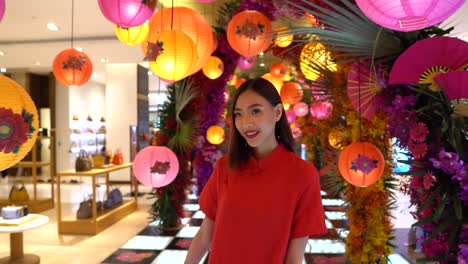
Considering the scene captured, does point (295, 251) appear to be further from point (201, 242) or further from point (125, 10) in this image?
point (125, 10)

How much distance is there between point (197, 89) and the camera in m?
5.61

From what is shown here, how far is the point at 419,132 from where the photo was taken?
5.53ft

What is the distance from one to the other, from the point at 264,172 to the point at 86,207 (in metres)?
4.82

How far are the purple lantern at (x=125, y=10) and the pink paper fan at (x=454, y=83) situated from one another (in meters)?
1.92

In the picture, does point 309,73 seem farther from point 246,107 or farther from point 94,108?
point 94,108

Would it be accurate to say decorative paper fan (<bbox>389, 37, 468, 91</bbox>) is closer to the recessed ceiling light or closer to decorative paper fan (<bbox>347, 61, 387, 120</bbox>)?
decorative paper fan (<bbox>347, 61, 387, 120</bbox>)

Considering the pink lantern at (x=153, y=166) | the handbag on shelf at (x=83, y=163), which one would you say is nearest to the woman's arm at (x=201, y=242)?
the pink lantern at (x=153, y=166)

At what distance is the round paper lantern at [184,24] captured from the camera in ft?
9.32

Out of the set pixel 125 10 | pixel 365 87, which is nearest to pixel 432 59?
pixel 365 87

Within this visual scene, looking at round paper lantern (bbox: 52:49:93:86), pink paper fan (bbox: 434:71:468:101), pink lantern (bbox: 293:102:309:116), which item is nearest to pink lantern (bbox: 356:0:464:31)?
pink paper fan (bbox: 434:71:468:101)

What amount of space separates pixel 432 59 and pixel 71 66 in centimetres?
350

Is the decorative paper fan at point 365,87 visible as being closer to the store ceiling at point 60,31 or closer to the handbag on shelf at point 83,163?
the store ceiling at point 60,31

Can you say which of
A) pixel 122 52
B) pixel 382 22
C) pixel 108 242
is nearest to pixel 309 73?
pixel 382 22

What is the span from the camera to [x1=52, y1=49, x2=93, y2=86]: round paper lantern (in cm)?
392
